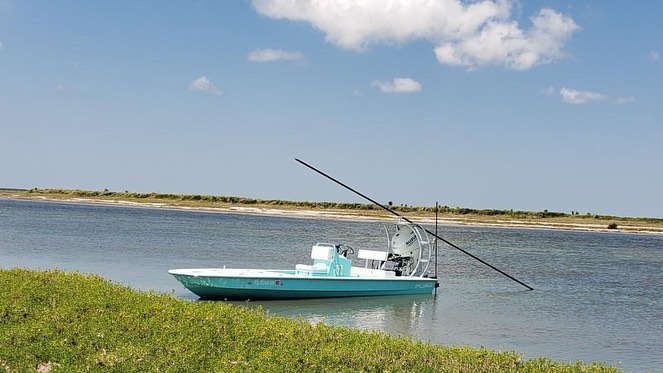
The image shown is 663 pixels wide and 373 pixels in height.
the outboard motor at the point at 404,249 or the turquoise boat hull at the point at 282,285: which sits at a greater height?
the outboard motor at the point at 404,249

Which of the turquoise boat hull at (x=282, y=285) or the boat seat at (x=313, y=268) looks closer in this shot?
the turquoise boat hull at (x=282, y=285)

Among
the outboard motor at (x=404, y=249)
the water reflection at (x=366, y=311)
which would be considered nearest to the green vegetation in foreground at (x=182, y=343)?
the water reflection at (x=366, y=311)

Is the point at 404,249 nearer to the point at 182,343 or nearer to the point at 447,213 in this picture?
the point at 182,343

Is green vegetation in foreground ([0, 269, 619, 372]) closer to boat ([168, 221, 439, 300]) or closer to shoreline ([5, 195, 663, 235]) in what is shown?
boat ([168, 221, 439, 300])

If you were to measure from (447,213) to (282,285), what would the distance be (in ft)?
348

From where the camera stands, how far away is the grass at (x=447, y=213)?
125 m

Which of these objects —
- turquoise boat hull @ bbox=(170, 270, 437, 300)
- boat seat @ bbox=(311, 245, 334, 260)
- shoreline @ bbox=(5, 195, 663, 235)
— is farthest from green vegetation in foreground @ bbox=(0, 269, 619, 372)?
shoreline @ bbox=(5, 195, 663, 235)

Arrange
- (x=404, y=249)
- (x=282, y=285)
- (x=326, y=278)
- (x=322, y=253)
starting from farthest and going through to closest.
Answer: (x=404, y=249), (x=322, y=253), (x=326, y=278), (x=282, y=285)

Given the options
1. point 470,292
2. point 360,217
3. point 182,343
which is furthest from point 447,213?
point 182,343

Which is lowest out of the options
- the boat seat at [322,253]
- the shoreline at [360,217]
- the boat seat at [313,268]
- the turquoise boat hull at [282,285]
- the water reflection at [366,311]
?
the water reflection at [366,311]

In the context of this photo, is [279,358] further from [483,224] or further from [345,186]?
[483,224]

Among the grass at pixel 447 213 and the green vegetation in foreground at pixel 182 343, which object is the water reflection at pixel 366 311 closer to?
the green vegetation in foreground at pixel 182 343

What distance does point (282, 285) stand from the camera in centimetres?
2606

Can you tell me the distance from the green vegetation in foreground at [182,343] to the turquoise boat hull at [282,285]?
750cm
